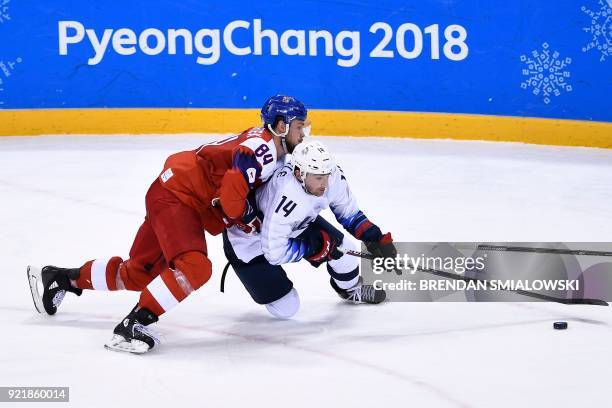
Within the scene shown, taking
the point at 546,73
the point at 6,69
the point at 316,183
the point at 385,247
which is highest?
the point at 6,69

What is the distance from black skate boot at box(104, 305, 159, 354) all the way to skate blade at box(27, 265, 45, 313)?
0.57m

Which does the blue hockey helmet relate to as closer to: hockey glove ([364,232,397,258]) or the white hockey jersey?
the white hockey jersey

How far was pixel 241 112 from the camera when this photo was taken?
27.0 feet

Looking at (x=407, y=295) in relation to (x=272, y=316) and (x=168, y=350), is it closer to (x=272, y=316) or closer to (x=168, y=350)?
(x=272, y=316)

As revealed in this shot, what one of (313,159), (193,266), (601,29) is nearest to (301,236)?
(313,159)

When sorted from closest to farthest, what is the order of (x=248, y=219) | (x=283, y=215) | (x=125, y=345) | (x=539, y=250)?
(x=125, y=345)
(x=283, y=215)
(x=248, y=219)
(x=539, y=250)

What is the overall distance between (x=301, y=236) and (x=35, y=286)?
1099 mm

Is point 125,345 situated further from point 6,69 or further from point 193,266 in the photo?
point 6,69

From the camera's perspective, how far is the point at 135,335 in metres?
3.57

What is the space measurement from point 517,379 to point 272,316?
1160mm

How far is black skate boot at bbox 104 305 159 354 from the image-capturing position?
3.55 m

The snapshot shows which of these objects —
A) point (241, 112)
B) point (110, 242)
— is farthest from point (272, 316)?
point (241, 112)

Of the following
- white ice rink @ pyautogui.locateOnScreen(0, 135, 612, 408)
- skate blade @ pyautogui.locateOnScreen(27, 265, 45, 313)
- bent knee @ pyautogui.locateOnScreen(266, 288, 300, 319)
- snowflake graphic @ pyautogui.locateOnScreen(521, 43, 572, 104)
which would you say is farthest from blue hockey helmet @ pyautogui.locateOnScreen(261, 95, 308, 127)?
snowflake graphic @ pyautogui.locateOnScreen(521, 43, 572, 104)

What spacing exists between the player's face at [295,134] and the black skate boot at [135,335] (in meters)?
0.85
